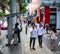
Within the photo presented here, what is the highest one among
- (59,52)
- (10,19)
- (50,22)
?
(10,19)

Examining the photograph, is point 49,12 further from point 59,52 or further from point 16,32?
point 59,52

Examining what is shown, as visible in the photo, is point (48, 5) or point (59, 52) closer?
point (59, 52)

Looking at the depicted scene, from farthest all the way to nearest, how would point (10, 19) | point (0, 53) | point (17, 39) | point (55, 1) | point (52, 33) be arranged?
point (55, 1)
point (17, 39)
point (10, 19)
point (52, 33)
point (0, 53)

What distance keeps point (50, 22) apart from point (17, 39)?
26932 mm

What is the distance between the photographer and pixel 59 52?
19.3 meters

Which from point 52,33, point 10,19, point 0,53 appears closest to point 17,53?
point 0,53

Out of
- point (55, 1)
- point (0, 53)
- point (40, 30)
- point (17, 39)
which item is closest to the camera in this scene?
point (0, 53)

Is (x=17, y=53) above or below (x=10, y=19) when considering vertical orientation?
below

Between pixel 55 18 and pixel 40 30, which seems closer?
pixel 40 30

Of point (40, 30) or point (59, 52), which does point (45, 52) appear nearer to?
point (59, 52)

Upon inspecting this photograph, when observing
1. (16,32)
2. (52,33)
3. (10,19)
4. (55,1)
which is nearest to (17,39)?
(16,32)

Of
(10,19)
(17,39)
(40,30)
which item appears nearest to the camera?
(40,30)

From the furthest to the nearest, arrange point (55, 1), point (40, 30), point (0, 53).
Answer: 1. point (55, 1)
2. point (40, 30)
3. point (0, 53)

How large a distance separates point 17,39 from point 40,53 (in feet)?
28.4
